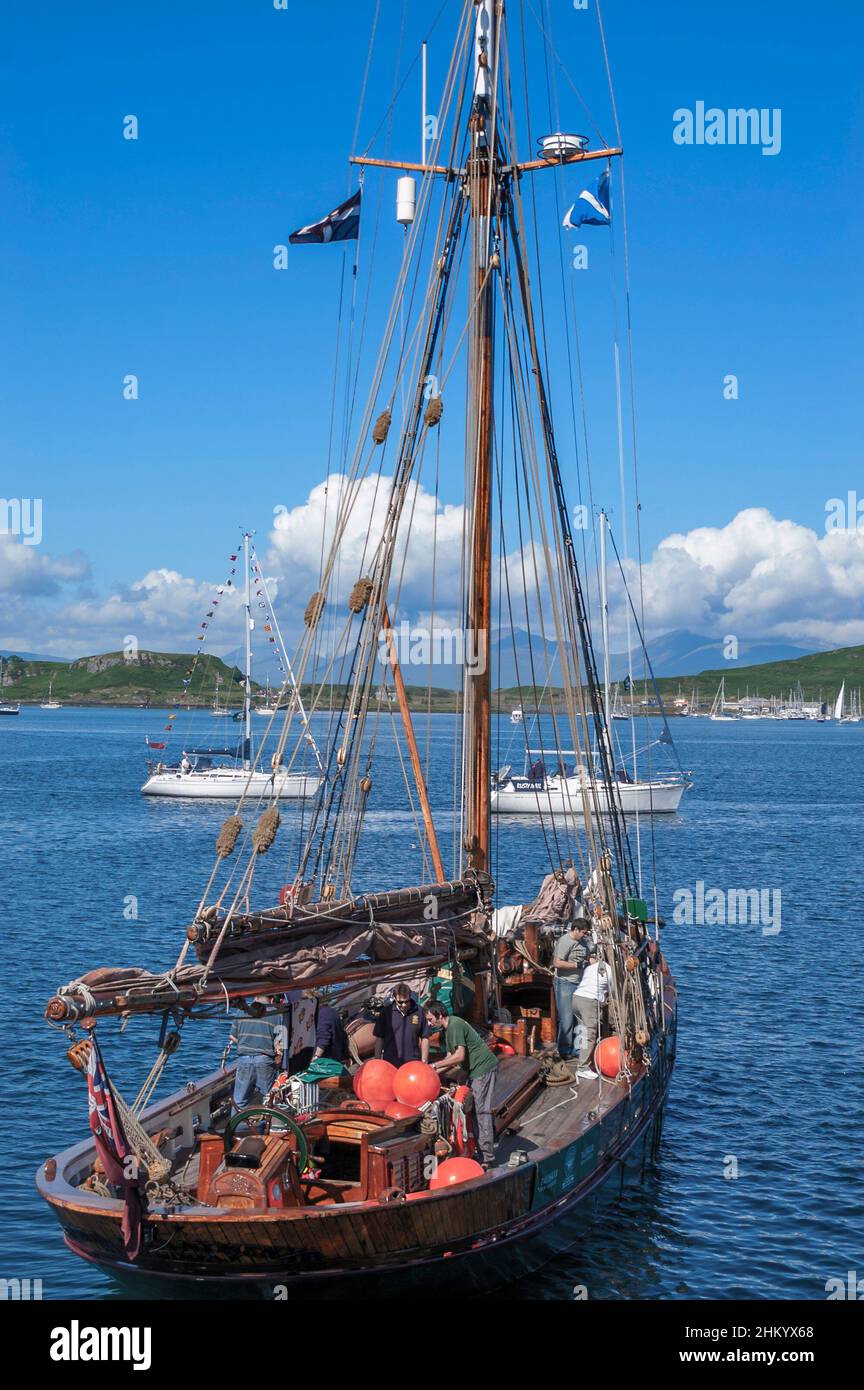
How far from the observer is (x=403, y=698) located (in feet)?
102

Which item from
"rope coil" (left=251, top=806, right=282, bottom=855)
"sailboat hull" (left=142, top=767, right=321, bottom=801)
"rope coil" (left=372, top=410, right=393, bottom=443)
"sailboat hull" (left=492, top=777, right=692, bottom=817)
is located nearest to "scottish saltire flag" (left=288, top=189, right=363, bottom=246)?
"rope coil" (left=372, top=410, right=393, bottom=443)

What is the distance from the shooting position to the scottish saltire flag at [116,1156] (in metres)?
13.7

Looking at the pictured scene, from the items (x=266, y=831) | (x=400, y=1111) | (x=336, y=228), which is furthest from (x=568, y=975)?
(x=336, y=228)

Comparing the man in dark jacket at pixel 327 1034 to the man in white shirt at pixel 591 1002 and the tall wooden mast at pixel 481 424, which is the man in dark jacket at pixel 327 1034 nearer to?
the tall wooden mast at pixel 481 424

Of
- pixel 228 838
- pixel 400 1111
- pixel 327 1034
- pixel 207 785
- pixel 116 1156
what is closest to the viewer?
pixel 116 1156

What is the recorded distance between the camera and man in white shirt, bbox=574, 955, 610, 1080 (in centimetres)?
2109

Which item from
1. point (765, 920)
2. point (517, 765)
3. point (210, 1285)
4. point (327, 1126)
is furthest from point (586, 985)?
point (517, 765)

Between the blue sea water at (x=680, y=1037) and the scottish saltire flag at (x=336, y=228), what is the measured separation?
17.0 m

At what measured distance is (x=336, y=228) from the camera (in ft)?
84.7

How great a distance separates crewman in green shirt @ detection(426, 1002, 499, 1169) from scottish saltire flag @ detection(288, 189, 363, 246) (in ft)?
51.3

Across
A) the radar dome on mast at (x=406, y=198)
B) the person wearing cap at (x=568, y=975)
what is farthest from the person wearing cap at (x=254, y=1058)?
the radar dome on mast at (x=406, y=198)

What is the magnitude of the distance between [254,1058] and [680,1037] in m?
17.2

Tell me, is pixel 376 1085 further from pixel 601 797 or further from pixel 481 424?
pixel 601 797
